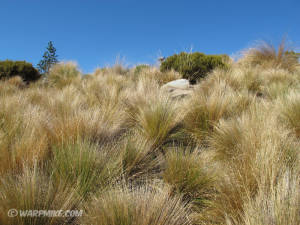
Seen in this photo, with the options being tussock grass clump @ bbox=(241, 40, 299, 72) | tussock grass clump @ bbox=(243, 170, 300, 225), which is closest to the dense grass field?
tussock grass clump @ bbox=(243, 170, 300, 225)

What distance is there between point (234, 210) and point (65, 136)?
5.35ft

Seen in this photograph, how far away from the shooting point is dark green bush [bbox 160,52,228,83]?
6.91 meters

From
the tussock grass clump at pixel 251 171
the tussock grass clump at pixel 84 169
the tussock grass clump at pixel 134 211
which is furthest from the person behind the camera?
the tussock grass clump at pixel 84 169

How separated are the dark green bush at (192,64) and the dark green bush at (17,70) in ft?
21.9

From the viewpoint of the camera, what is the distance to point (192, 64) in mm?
6879

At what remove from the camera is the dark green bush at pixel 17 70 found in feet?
28.7

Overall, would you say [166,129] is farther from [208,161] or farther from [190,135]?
[208,161]

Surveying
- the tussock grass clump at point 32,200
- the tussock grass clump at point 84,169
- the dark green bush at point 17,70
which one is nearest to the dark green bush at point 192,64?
the tussock grass clump at point 84,169

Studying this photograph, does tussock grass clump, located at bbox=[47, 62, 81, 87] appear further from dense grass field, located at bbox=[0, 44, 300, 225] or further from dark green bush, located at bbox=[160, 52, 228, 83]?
dense grass field, located at bbox=[0, 44, 300, 225]

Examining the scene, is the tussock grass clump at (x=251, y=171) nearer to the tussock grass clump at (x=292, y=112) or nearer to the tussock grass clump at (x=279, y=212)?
the tussock grass clump at (x=279, y=212)

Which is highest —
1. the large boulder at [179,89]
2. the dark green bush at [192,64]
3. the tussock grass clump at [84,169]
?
the dark green bush at [192,64]

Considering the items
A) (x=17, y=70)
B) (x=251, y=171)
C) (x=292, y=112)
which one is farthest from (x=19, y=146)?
(x=17, y=70)

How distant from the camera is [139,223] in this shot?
3.31 feet

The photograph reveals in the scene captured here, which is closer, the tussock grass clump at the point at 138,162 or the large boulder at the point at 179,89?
the tussock grass clump at the point at 138,162
